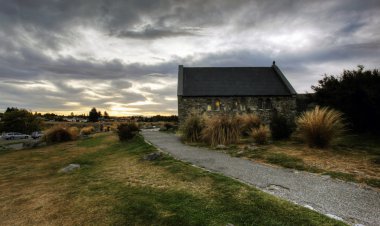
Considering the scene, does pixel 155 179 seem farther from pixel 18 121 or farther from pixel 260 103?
pixel 18 121

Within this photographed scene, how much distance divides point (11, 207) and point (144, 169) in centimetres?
301

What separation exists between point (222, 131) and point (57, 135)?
47.1ft

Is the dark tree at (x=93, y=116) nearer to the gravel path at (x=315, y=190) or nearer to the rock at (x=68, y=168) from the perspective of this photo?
the rock at (x=68, y=168)

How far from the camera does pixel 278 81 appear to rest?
86.4ft

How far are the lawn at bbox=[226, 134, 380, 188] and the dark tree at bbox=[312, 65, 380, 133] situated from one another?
1489mm

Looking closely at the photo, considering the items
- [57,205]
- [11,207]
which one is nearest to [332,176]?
[57,205]

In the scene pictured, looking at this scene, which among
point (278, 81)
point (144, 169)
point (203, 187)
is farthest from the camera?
point (278, 81)

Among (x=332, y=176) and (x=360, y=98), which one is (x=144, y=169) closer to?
(x=332, y=176)

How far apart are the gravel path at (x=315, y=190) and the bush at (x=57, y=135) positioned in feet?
53.6

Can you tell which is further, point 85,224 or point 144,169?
point 144,169

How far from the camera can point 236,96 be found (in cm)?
2448

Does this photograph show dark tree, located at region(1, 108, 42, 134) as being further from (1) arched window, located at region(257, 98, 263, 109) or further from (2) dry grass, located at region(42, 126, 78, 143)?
(1) arched window, located at region(257, 98, 263, 109)

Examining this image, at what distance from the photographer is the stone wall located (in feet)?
79.3

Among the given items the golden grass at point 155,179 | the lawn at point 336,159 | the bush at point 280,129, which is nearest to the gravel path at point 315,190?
the lawn at point 336,159
